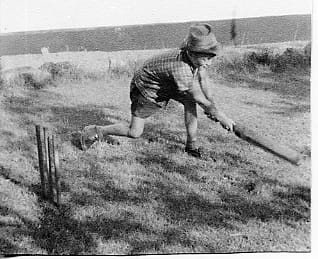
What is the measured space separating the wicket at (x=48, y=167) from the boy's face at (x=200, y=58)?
117 cm

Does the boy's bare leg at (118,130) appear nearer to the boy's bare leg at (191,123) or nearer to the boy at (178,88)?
the boy at (178,88)

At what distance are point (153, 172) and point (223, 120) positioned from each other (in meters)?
0.64

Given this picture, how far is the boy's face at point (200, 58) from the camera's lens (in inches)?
154

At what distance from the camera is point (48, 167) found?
162 inches

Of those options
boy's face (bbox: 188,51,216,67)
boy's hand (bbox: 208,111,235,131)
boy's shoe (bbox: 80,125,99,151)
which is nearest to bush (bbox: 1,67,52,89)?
boy's shoe (bbox: 80,125,99,151)

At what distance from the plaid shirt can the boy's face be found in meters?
0.03

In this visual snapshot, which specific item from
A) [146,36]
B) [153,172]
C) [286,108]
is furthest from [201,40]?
[153,172]

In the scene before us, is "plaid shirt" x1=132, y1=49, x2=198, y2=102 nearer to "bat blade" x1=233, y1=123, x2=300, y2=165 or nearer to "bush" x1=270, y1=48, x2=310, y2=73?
"bat blade" x1=233, y1=123, x2=300, y2=165

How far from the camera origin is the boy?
392 cm

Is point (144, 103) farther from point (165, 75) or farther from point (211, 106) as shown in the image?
point (211, 106)

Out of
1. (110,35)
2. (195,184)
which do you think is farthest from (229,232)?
(110,35)

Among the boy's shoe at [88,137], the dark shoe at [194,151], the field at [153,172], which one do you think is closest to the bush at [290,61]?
the field at [153,172]

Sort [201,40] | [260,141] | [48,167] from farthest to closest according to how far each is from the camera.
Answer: [48,167]
[260,141]
[201,40]

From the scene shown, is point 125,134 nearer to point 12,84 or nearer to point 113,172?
point 113,172
